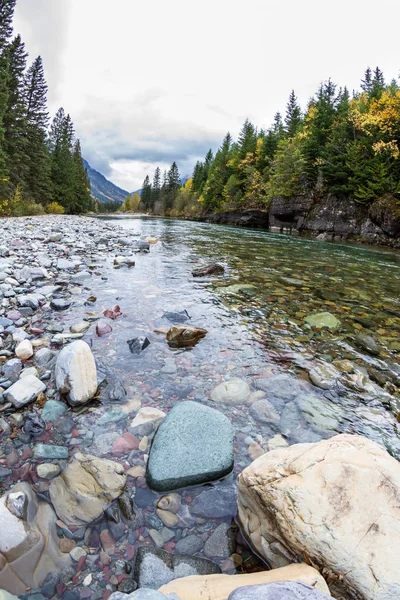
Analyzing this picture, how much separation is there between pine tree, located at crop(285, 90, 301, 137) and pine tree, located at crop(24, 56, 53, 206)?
115 feet

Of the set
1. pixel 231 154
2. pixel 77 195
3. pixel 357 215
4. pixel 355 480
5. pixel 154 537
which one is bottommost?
pixel 154 537

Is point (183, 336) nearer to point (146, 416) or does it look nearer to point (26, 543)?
point (146, 416)

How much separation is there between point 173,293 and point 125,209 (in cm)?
14668

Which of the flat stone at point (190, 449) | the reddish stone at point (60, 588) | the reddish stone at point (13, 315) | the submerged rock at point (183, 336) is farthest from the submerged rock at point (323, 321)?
the reddish stone at point (13, 315)

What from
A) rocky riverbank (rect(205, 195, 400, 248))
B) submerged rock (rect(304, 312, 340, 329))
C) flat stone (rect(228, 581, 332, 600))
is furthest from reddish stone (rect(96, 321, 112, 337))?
rocky riverbank (rect(205, 195, 400, 248))

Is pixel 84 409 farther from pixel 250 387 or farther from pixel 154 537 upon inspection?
pixel 250 387

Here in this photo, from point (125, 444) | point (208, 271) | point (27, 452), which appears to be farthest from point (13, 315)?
point (208, 271)

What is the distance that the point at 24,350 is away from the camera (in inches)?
122

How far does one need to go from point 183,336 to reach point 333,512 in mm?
2712

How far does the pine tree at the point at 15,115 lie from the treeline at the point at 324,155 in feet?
92.5

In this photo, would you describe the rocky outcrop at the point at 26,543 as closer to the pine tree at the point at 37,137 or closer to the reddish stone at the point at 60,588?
the reddish stone at the point at 60,588

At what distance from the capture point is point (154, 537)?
153 centimetres

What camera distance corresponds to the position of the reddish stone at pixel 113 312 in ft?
14.5

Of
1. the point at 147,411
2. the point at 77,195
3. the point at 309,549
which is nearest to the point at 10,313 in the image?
the point at 147,411
